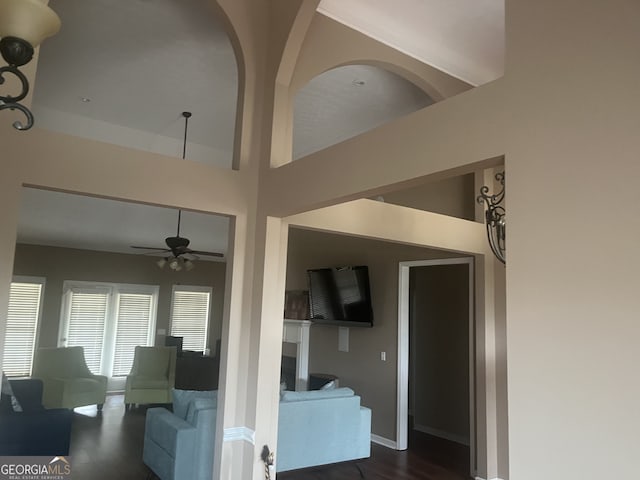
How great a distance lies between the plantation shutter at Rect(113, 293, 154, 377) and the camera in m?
9.52

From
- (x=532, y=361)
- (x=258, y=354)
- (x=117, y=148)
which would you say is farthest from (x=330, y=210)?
(x=532, y=361)

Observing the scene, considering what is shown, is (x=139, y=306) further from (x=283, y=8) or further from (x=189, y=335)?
(x=283, y=8)

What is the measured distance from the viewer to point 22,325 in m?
8.49

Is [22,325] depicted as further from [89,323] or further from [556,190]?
[556,190]

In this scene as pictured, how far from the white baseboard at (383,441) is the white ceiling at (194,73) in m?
3.57

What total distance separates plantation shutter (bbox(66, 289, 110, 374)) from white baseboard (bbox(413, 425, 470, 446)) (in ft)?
20.1

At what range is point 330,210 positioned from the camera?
3465 mm

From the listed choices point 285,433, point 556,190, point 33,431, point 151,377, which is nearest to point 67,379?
point 151,377

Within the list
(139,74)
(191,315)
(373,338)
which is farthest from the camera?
(191,315)

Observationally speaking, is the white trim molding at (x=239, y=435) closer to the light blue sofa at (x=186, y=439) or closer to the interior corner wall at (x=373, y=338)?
the light blue sofa at (x=186, y=439)

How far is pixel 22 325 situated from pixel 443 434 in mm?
7211

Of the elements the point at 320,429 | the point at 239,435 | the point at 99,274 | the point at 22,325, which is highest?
the point at 99,274

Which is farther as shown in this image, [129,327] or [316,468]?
[129,327]

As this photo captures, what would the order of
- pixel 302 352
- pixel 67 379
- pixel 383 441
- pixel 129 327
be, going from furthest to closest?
1. pixel 129 327
2. pixel 67 379
3. pixel 302 352
4. pixel 383 441
